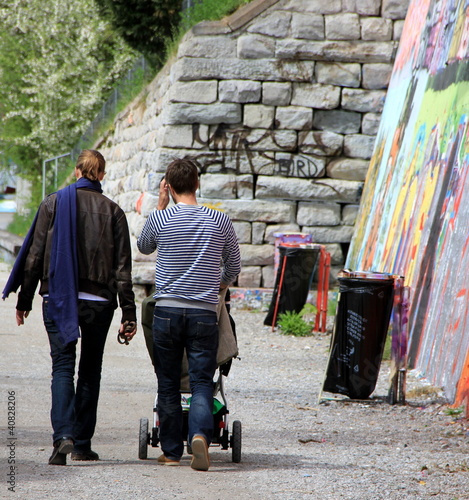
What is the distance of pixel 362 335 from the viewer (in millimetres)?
7117

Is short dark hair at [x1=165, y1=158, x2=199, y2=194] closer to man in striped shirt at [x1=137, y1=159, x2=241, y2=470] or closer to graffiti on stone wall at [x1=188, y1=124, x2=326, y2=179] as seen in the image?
man in striped shirt at [x1=137, y1=159, x2=241, y2=470]

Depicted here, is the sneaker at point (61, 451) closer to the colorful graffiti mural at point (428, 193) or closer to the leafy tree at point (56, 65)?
the colorful graffiti mural at point (428, 193)

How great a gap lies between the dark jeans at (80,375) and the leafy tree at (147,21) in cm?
1117

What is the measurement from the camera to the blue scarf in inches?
193

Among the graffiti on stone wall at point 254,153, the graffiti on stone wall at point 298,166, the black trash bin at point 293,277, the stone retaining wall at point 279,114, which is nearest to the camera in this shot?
the black trash bin at point 293,277

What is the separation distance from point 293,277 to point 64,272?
6694mm

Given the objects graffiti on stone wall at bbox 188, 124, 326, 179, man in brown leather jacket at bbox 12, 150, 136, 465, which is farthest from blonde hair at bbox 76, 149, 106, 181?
graffiti on stone wall at bbox 188, 124, 326, 179

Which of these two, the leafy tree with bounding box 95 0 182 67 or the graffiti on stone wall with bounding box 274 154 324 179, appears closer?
the graffiti on stone wall with bounding box 274 154 324 179

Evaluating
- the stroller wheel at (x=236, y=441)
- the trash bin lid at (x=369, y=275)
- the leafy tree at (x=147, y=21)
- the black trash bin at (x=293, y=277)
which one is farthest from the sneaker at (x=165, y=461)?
the leafy tree at (x=147, y=21)

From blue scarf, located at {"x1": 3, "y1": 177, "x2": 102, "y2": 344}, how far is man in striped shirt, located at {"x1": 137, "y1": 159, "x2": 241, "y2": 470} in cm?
41

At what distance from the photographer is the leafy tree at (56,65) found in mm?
27641

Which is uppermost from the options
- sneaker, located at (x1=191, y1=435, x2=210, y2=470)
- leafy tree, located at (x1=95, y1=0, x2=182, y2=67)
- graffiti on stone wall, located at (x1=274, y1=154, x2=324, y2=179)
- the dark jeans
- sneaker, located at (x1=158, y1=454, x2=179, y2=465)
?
leafy tree, located at (x1=95, y1=0, x2=182, y2=67)

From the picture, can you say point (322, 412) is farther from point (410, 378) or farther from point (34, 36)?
point (34, 36)

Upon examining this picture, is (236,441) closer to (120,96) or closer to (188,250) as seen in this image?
(188,250)
